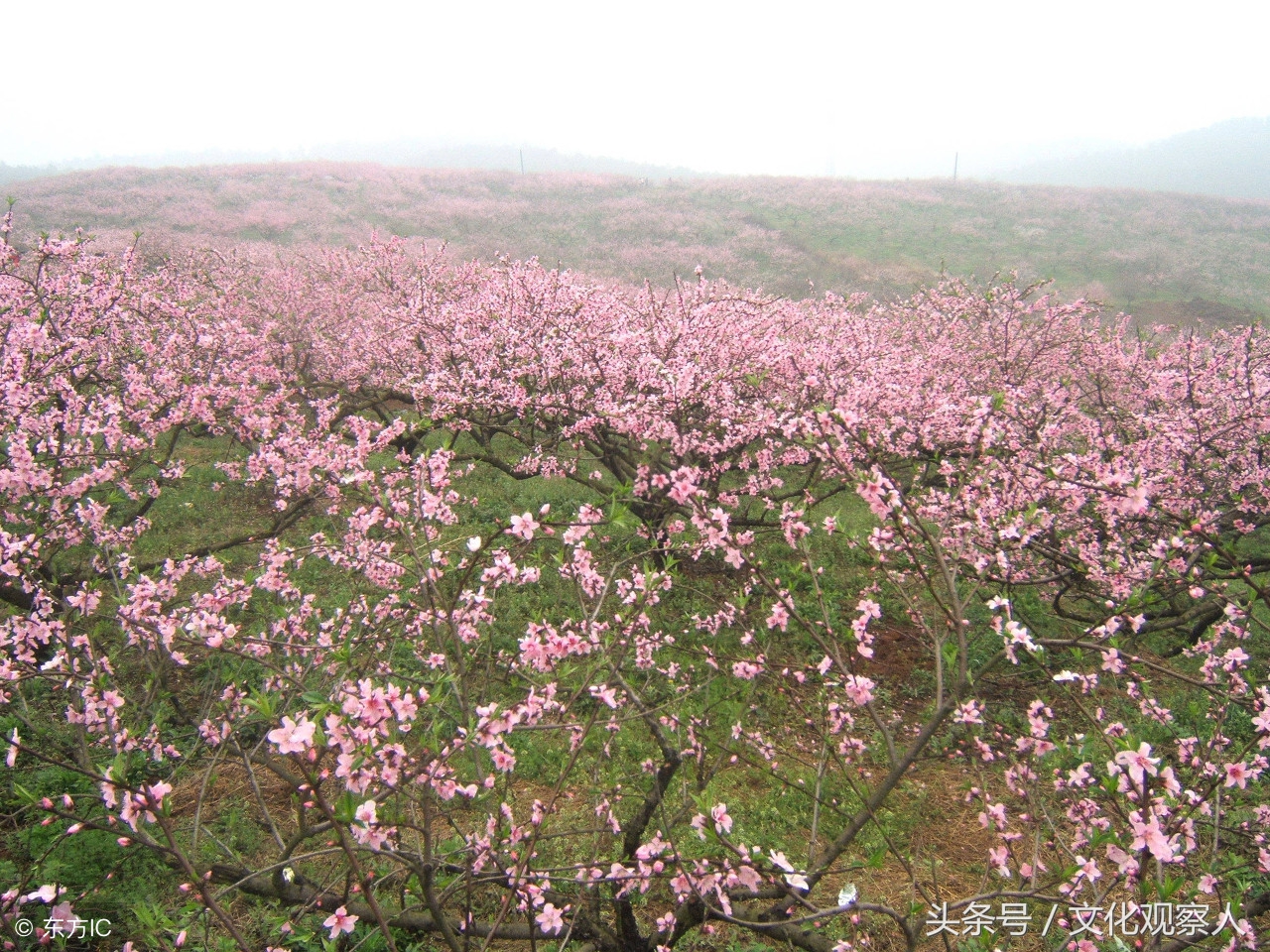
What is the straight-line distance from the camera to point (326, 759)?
369 cm

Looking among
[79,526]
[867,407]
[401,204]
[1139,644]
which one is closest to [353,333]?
[79,526]

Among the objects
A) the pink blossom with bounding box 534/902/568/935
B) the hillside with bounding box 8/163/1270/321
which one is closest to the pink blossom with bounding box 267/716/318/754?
the pink blossom with bounding box 534/902/568/935

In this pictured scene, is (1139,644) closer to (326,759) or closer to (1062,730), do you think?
(1062,730)

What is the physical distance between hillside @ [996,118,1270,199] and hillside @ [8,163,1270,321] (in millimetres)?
38924

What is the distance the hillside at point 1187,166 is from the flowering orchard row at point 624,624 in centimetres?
8650

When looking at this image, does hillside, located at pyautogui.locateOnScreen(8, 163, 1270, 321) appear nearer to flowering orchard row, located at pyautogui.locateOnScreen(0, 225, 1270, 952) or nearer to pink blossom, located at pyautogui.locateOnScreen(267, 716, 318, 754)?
flowering orchard row, located at pyautogui.locateOnScreen(0, 225, 1270, 952)

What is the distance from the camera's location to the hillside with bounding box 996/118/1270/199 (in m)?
76.1

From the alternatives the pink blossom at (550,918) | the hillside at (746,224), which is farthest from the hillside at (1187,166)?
the pink blossom at (550,918)

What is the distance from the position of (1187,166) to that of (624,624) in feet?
385

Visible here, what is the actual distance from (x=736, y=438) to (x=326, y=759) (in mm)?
6222

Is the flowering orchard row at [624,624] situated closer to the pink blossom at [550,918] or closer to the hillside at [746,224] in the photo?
the pink blossom at [550,918]

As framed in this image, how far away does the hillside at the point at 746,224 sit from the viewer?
33844 millimetres

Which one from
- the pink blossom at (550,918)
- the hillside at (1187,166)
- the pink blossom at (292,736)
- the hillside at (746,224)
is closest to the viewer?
the pink blossom at (292,736)

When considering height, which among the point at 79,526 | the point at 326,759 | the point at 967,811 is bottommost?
the point at 967,811
